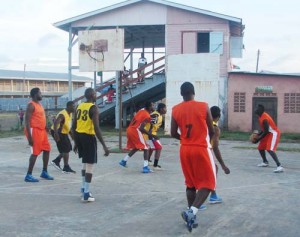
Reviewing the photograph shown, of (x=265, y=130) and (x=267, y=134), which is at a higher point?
(x=265, y=130)

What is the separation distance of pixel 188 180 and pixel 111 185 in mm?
3342

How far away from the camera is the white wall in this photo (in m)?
23.2

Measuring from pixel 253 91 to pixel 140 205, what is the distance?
17798mm

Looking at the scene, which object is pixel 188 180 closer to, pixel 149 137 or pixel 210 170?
pixel 210 170

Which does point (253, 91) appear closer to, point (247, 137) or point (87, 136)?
point (247, 137)

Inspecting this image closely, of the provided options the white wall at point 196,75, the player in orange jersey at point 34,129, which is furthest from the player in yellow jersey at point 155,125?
the white wall at point 196,75

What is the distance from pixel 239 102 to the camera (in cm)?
2469

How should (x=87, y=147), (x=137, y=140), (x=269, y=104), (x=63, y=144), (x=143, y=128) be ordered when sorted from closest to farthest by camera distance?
1. (x=87, y=147)
2. (x=63, y=144)
3. (x=143, y=128)
4. (x=137, y=140)
5. (x=269, y=104)

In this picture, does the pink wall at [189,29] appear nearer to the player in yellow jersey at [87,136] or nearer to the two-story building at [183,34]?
the two-story building at [183,34]

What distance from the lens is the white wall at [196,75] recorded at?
23156 mm

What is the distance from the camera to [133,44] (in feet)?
104

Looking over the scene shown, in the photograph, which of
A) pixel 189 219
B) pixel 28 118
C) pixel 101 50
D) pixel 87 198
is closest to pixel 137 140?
pixel 28 118

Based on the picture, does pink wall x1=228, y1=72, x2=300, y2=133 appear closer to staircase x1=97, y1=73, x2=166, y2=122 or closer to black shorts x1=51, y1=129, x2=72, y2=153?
staircase x1=97, y1=73, x2=166, y2=122

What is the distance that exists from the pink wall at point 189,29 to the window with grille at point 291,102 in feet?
11.0
